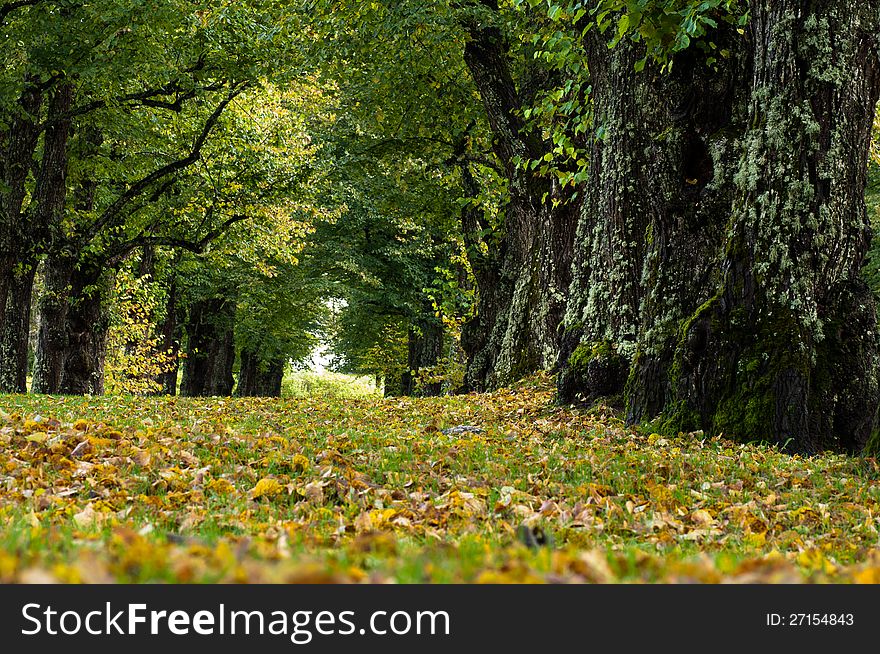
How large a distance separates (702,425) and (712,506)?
2884mm

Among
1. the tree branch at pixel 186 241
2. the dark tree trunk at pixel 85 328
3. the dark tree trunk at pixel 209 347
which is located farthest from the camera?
the dark tree trunk at pixel 209 347

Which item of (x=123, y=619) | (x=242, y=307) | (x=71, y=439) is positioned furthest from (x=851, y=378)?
(x=242, y=307)

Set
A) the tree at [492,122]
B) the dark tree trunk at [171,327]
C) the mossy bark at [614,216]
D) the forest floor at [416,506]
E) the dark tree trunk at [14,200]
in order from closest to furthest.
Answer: the forest floor at [416,506] → the mossy bark at [614,216] → the tree at [492,122] → the dark tree trunk at [14,200] → the dark tree trunk at [171,327]

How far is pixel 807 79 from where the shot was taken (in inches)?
300

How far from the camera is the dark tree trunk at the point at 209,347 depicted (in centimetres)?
3100

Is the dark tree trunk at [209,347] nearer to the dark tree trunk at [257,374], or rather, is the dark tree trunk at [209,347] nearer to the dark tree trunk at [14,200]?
the dark tree trunk at [257,374]

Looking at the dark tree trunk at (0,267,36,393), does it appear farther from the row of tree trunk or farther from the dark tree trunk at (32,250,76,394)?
the row of tree trunk

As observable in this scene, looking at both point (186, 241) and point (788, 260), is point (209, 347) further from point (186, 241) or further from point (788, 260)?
point (788, 260)

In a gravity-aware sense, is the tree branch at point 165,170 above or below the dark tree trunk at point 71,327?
above

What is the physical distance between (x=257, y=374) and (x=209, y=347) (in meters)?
8.67

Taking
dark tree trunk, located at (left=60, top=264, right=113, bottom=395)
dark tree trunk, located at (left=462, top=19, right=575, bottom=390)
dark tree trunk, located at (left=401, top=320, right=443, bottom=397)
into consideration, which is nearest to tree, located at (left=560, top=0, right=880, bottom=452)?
dark tree trunk, located at (left=462, top=19, right=575, bottom=390)

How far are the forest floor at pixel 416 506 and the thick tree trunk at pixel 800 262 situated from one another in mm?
595

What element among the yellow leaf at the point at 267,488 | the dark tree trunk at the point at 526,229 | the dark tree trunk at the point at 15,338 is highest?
the dark tree trunk at the point at 526,229

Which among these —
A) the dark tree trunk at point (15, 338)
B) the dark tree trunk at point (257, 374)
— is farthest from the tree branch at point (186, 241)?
the dark tree trunk at point (257, 374)
